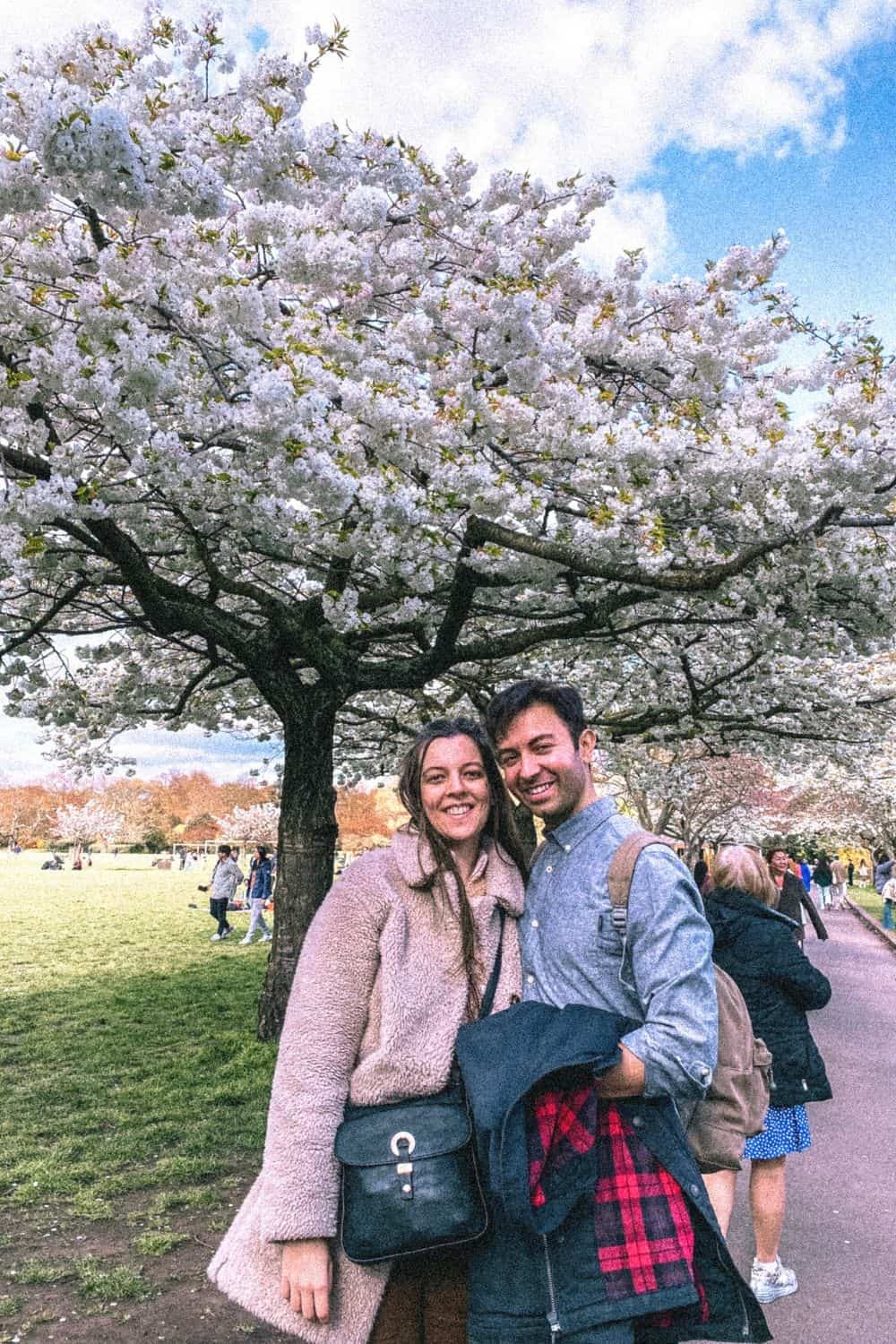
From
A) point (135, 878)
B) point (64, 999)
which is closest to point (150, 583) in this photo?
point (64, 999)

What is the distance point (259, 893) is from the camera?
21.9 m

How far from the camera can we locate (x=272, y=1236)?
2.00 m

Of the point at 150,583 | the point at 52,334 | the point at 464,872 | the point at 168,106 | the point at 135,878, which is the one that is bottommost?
the point at 135,878

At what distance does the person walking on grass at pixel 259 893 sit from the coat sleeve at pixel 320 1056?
18308 mm

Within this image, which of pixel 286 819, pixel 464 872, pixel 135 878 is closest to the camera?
pixel 464 872

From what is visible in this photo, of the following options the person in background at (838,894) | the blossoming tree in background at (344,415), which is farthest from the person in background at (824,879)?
the blossoming tree in background at (344,415)

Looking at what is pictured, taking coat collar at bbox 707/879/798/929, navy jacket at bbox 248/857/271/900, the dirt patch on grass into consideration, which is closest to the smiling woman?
the dirt patch on grass

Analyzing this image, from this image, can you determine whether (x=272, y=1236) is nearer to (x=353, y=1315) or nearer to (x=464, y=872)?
(x=353, y=1315)

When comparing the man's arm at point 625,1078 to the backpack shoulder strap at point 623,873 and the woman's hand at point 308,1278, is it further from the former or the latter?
the woman's hand at point 308,1278

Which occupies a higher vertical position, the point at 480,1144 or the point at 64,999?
the point at 480,1144

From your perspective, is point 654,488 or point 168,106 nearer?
point 168,106

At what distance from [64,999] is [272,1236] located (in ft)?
38.5

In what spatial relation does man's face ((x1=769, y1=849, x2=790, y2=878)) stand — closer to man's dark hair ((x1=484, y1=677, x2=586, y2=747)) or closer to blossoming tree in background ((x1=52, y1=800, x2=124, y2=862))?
man's dark hair ((x1=484, y1=677, x2=586, y2=747))

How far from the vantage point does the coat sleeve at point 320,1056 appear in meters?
2.02
